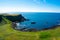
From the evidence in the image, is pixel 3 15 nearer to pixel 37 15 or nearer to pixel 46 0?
pixel 37 15

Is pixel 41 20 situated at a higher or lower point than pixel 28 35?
higher

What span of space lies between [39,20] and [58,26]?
15.8 inches

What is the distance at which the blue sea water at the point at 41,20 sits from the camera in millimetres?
3041

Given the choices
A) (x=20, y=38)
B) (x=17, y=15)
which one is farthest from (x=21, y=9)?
(x=20, y=38)

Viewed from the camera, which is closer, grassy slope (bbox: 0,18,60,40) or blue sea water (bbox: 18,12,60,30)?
grassy slope (bbox: 0,18,60,40)

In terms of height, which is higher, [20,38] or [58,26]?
[58,26]

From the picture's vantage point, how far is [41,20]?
3.05 meters

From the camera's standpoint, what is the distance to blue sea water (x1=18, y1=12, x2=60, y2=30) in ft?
9.98

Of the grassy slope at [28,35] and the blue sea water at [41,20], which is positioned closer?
the grassy slope at [28,35]

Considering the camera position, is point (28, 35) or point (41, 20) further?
point (41, 20)

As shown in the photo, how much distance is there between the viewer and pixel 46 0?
10.3ft

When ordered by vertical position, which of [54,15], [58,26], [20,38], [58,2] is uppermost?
[58,2]

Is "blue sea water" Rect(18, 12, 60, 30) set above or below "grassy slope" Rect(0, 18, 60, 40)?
above

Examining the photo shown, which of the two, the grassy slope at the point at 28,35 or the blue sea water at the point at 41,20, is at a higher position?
the blue sea water at the point at 41,20
